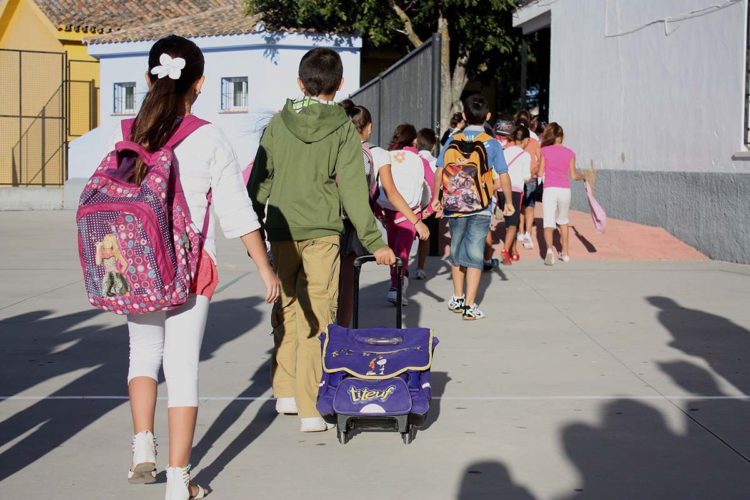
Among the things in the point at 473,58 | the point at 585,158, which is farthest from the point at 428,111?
the point at 473,58

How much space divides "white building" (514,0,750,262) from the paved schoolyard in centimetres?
383

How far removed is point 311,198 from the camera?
547 centimetres

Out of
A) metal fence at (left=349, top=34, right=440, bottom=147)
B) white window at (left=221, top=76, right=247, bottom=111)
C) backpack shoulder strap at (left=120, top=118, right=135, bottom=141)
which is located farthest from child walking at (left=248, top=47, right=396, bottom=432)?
white window at (left=221, top=76, right=247, bottom=111)

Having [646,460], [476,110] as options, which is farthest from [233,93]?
[646,460]

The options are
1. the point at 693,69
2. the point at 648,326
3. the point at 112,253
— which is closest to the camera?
the point at 112,253

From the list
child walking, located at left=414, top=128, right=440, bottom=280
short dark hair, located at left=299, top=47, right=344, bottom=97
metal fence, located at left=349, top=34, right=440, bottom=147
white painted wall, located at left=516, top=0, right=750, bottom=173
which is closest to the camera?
short dark hair, located at left=299, top=47, right=344, bottom=97

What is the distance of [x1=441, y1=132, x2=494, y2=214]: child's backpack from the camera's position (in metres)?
8.64

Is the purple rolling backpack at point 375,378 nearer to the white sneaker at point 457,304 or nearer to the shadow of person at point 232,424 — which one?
the shadow of person at point 232,424

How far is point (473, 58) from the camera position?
31875 millimetres

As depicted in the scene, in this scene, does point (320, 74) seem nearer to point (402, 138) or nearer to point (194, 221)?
point (194, 221)

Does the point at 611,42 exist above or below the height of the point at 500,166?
above

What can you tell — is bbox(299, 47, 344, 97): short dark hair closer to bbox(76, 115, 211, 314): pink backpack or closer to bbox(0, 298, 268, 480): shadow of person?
bbox(76, 115, 211, 314): pink backpack

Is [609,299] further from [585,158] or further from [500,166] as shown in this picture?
[585,158]

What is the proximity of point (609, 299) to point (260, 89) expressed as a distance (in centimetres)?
2490
